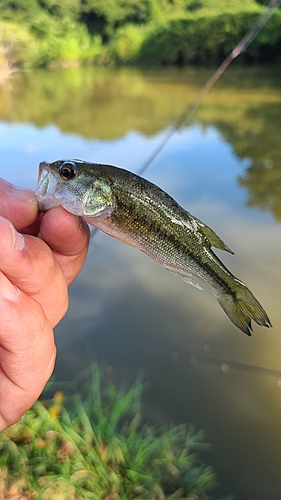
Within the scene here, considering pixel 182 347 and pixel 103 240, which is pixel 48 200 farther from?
pixel 103 240

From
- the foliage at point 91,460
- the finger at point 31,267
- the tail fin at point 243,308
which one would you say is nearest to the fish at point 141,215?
the tail fin at point 243,308

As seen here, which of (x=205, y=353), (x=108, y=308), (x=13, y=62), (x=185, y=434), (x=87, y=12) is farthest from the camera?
(x=87, y=12)

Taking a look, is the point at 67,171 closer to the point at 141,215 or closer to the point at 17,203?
the point at 17,203

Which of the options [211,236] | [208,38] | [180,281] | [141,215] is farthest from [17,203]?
[208,38]

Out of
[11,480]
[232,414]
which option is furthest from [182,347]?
[11,480]

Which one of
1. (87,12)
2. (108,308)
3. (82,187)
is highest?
(87,12)

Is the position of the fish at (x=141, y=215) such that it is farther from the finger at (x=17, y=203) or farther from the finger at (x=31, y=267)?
the finger at (x=31, y=267)

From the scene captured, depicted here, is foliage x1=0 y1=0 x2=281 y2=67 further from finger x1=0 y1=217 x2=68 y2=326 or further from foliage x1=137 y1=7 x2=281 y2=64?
finger x1=0 y1=217 x2=68 y2=326
